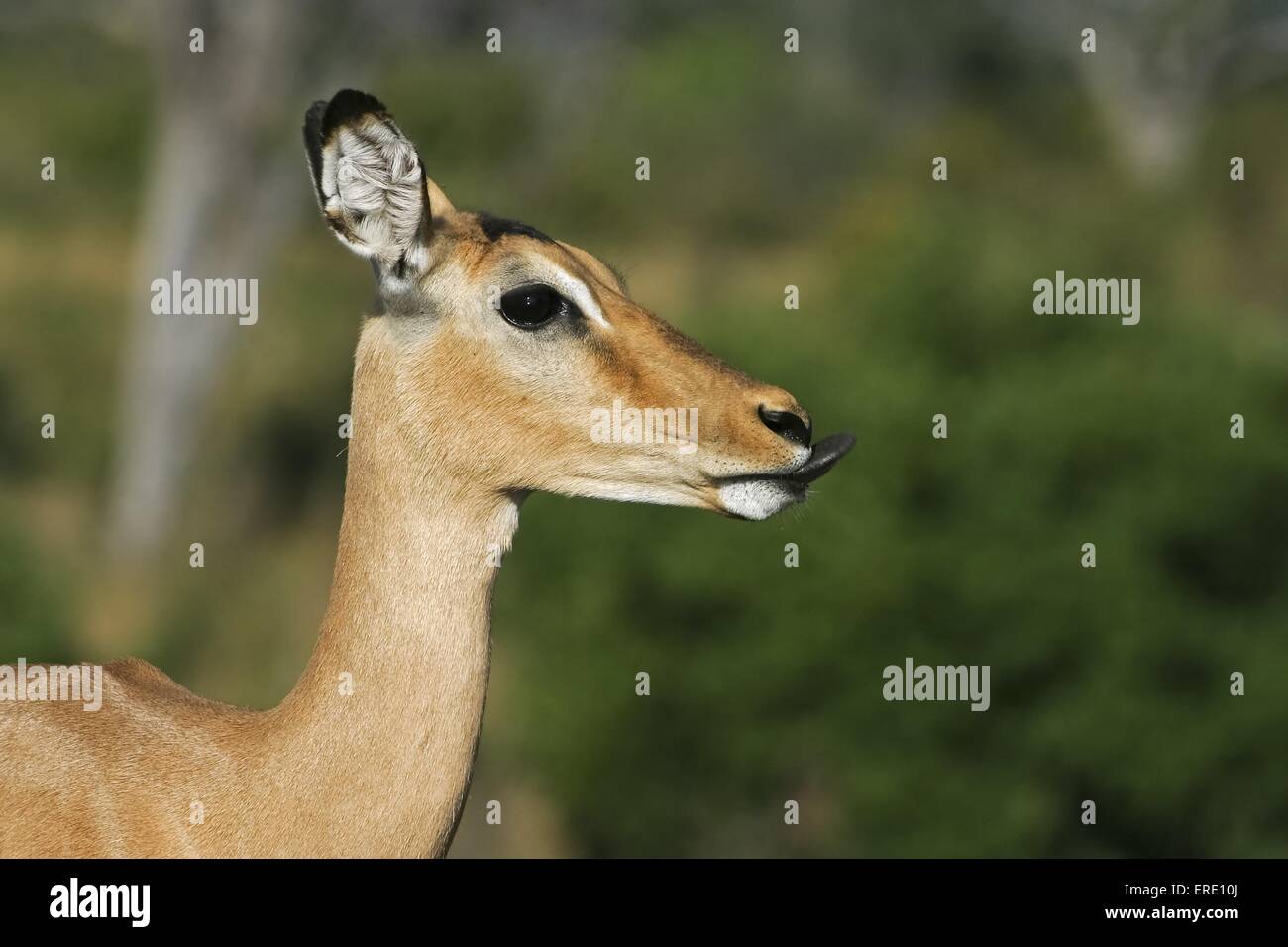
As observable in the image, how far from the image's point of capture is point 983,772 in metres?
24.7

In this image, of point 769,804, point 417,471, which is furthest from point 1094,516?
point 417,471

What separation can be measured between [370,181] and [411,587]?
1.37 m

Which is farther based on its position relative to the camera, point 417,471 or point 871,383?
point 871,383

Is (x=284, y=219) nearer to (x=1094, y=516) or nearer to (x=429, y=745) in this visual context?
(x=1094, y=516)

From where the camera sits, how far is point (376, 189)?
645 cm

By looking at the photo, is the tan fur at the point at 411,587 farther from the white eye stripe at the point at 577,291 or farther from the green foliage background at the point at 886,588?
the green foliage background at the point at 886,588

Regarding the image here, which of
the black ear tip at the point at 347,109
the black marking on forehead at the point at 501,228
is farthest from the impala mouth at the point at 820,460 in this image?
the black ear tip at the point at 347,109

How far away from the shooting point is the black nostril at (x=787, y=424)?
20.9 ft

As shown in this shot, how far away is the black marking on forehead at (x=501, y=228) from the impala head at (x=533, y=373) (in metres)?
0.07

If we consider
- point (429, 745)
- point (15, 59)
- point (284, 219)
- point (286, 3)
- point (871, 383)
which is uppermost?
point (15, 59)

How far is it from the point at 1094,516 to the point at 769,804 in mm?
5993

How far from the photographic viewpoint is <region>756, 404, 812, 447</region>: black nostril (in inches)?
250

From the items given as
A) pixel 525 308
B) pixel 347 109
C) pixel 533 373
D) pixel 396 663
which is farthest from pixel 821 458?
pixel 347 109

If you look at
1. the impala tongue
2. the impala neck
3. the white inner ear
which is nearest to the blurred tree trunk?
the white inner ear
